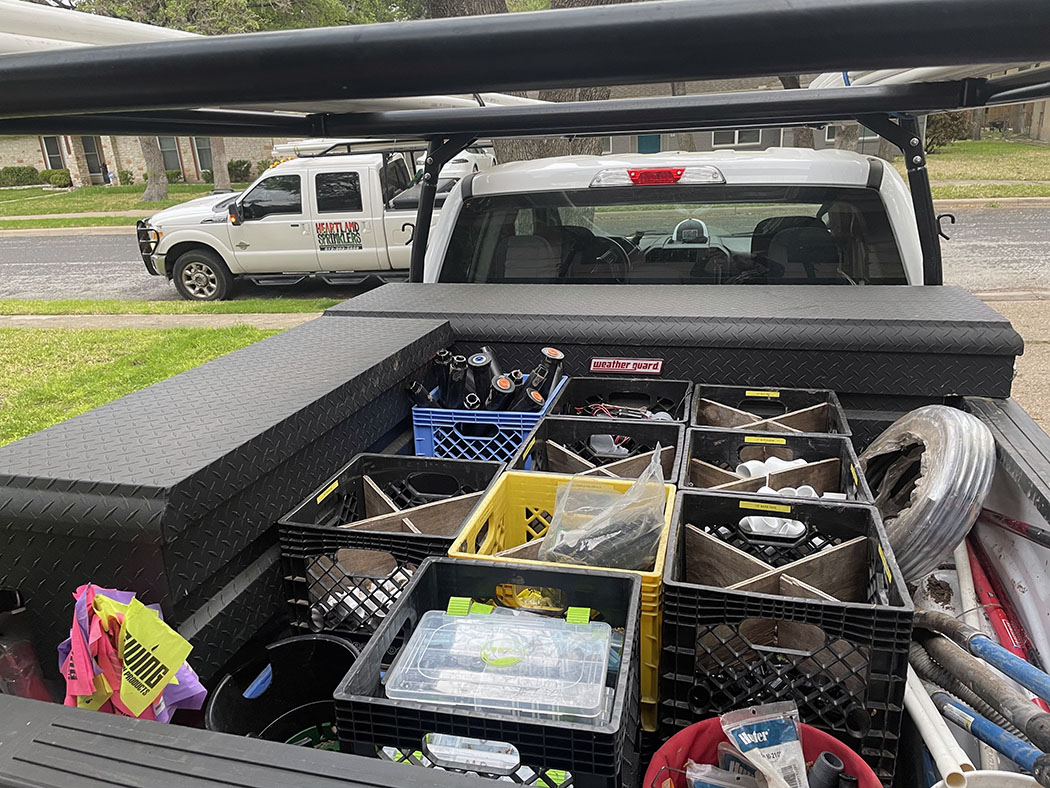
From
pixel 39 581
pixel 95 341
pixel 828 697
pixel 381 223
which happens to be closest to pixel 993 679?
pixel 828 697

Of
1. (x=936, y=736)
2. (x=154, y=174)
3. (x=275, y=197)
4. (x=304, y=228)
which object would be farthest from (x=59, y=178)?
(x=936, y=736)

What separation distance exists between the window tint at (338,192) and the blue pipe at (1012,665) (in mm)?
11031

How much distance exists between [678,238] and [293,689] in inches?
107

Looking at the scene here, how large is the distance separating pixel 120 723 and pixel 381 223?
1080 cm

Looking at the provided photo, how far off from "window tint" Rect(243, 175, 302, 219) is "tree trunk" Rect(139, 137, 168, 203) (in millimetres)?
16755

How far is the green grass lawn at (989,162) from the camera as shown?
23156 mm

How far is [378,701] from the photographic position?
133 centimetres

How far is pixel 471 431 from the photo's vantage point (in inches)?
107

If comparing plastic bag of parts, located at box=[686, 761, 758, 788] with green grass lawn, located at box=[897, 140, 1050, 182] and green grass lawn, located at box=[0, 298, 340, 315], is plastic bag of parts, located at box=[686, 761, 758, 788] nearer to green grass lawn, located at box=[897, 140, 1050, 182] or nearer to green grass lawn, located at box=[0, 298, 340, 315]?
green grass lawn, located at box=[0, 298, 340, 315]

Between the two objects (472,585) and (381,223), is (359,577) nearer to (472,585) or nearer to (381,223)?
(472,585)

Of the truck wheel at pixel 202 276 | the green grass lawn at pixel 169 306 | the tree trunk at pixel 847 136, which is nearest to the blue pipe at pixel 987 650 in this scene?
the green grass lawn at pixel 169 306

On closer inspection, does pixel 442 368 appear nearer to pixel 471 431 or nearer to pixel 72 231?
pixel 471 431

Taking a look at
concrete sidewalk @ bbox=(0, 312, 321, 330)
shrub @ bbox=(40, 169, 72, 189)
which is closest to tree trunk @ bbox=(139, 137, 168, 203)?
shrub @ bbox=(40, 169, 72, 189)

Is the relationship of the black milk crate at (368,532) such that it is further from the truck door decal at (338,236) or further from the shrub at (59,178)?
the shrub at (59,178)
